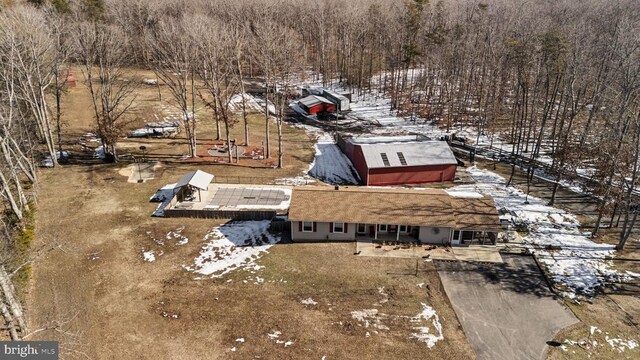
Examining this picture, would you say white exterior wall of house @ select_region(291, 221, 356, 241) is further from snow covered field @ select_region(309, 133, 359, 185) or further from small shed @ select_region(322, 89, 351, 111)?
small shed @ select_region(322, 89, 351, 111)

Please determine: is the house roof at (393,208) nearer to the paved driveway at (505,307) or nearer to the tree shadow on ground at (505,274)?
the tree shadow on ground at (505,274)

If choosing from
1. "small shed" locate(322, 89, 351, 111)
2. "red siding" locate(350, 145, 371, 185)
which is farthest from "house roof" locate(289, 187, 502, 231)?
"small shed" locate(322, 89, 351, 111)

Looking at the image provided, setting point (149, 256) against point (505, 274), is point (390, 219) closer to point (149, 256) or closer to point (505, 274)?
point (505, 274)

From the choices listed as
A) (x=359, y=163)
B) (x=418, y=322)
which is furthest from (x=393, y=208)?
(x=359, y=163)

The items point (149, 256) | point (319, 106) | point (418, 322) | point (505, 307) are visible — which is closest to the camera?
point (418, 322)

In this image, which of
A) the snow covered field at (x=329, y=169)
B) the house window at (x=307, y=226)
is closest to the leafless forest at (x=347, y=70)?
the snow covered field at (x=329, y=169)

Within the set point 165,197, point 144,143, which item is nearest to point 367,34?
point 144,143
